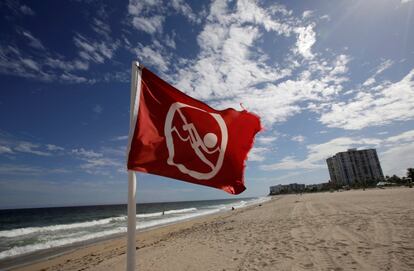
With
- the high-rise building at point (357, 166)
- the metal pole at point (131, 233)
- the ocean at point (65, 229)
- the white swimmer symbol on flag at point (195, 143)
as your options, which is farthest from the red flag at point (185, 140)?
the high-rise building at point (357, 166)

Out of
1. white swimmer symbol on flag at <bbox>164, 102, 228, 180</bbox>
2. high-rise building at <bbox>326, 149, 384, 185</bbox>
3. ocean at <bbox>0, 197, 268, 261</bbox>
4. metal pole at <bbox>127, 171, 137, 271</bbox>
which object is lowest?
ocean at <bbox>0, 197, 268, 261</bbox>

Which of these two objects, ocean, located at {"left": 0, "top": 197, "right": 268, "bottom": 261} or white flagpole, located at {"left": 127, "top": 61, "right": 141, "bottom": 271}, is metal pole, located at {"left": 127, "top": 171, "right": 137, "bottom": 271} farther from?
ocean, located at {"left": 0, "top": 197, "right": 268, "bottom": 261}

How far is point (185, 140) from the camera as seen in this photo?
12.1 ft

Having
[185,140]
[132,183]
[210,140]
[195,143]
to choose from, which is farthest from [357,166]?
[132,183]

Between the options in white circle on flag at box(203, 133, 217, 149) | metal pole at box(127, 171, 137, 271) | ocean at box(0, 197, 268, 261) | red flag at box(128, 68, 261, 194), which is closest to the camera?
metal pole at box(127, 171, 137, 271)

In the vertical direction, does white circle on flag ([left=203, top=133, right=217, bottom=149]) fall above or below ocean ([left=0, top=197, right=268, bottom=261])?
above

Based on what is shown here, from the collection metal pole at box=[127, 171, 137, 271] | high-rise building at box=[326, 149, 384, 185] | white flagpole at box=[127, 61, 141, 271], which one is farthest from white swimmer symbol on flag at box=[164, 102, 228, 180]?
high-rise building at box=[326, 149, 384, 185]

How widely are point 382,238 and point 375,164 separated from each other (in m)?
130

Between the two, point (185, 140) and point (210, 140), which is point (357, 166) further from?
point (185, 140)

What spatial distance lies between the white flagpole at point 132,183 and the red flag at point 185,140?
8 cm

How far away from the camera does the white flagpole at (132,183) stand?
9.25 ft

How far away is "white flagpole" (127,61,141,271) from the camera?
282cm

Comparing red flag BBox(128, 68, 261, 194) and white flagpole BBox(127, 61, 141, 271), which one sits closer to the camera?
white flagpole BBox(127, 61, 141, 271)

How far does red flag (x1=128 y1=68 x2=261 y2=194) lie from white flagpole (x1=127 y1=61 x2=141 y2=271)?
0.28 feet
